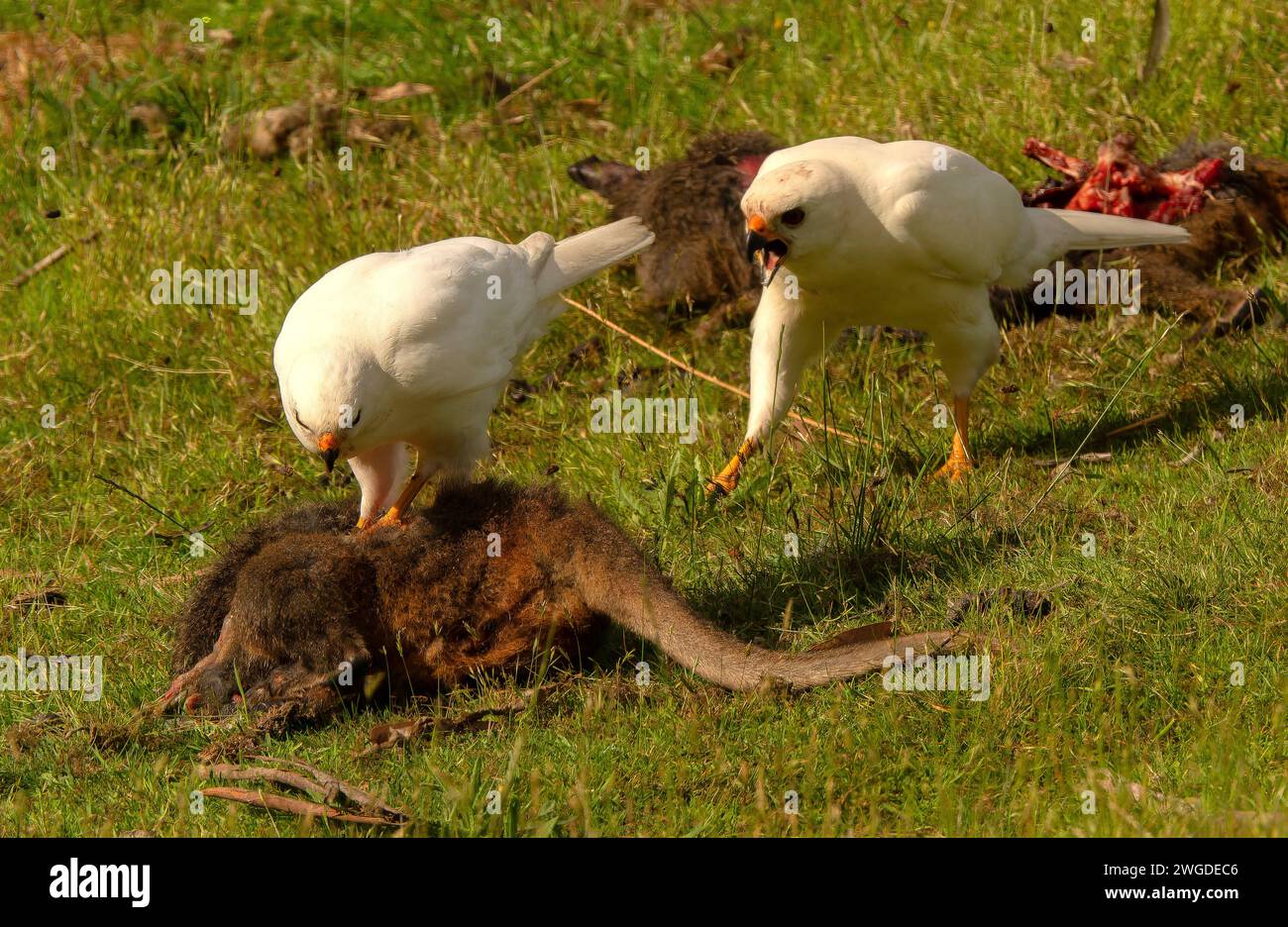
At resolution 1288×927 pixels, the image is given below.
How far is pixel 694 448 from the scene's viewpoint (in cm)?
679

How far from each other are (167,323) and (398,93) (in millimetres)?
2597

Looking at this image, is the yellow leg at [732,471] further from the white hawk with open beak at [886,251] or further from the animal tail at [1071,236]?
the animal tail at [1071,236]

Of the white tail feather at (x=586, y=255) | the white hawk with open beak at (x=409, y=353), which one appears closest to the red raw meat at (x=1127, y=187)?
the white tail feather at (x=586, y=255)

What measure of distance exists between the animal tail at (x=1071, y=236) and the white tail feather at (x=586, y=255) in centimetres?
160

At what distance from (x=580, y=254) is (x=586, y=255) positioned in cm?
3

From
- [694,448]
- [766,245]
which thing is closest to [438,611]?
[766,245]

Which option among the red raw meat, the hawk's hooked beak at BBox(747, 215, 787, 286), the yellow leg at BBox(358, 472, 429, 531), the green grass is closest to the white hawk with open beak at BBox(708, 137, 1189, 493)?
the hawk's hooked beak at BBox(747, 215, 787, 286)

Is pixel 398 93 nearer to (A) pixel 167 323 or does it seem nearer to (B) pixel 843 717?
(A) pixel 167 323

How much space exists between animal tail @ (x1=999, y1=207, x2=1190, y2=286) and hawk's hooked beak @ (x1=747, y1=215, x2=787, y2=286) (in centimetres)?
124

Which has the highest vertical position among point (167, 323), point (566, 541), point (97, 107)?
point (97, 107)

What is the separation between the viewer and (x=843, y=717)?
13.9ft

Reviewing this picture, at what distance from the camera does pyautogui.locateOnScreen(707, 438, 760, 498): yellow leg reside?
618 cm
